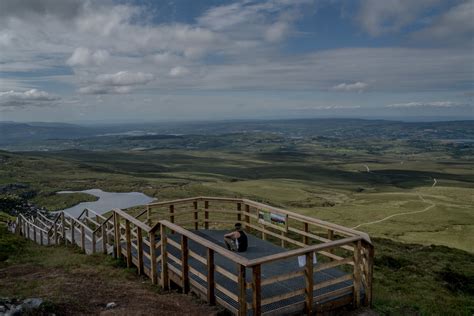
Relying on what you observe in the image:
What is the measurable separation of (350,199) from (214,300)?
105568mm

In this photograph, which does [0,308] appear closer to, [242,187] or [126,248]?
[126,248]

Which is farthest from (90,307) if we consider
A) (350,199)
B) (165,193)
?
(350,199)

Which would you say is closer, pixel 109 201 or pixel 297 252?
pixel 297 252

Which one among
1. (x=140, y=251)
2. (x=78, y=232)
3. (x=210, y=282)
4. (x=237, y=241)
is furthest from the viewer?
(x=78, y=232)

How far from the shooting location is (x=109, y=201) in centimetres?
9550

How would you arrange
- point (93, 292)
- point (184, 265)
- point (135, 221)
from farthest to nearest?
point (135, 221), point (93, 292), point (184, 265)

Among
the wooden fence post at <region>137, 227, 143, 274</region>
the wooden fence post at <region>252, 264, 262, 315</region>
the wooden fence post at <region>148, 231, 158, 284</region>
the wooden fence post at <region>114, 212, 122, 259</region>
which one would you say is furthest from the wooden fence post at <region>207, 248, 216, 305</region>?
the wooden fence post at <region>114, 212, 122, 259</region>

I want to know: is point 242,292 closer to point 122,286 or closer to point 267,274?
point 267,274

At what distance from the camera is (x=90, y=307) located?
9219mm

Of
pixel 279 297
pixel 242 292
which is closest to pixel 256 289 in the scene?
pixel 242 292

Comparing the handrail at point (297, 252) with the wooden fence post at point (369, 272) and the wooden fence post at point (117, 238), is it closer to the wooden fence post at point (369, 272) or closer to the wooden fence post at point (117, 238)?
the wooden fence post at point (369, 272)

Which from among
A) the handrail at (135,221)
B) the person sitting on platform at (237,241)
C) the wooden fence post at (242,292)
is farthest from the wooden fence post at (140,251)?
the wooden fence post at (242,292)

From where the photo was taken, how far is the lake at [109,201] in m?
85.4

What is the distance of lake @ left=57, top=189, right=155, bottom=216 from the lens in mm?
85375
